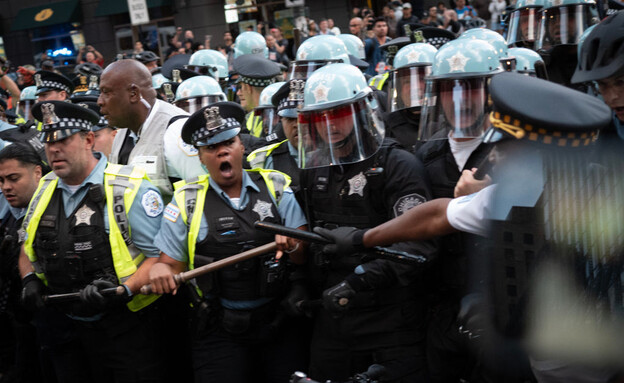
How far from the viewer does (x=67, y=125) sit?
174 inches

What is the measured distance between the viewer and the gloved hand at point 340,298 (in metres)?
3.50

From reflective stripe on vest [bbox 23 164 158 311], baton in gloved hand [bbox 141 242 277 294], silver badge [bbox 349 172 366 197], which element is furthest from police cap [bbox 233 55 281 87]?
baton in gloved hand [bbox 141 242 277 294]

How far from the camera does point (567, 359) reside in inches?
87.4

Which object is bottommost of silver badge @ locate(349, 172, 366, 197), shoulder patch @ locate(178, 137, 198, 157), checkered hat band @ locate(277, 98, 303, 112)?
silver badge @ locate(349, 172, 366, 197)

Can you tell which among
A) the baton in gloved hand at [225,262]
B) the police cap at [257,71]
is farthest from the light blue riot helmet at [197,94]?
the baton in gloved hand at [225,262]

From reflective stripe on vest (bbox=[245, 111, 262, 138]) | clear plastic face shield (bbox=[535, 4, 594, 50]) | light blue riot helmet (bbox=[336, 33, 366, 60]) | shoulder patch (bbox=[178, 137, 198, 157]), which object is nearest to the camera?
shoulder patch (bbox=[178, 137, 198, 157])

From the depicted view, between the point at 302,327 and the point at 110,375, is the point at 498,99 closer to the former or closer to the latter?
the point at 302,327

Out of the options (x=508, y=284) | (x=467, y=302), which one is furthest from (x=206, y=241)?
(x=508, y=284)

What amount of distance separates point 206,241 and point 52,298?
0.96 metres

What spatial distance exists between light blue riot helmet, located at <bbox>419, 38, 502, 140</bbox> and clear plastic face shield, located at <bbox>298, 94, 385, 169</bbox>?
305 millimetres

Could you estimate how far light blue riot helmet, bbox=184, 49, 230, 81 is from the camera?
9172 mm

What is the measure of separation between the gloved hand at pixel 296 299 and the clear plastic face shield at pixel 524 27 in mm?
3071

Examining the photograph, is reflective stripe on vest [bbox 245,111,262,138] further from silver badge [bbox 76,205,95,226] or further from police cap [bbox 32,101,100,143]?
silver badge [bbox 76,205,95,226]

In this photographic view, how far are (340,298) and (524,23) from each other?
11.2 feet
